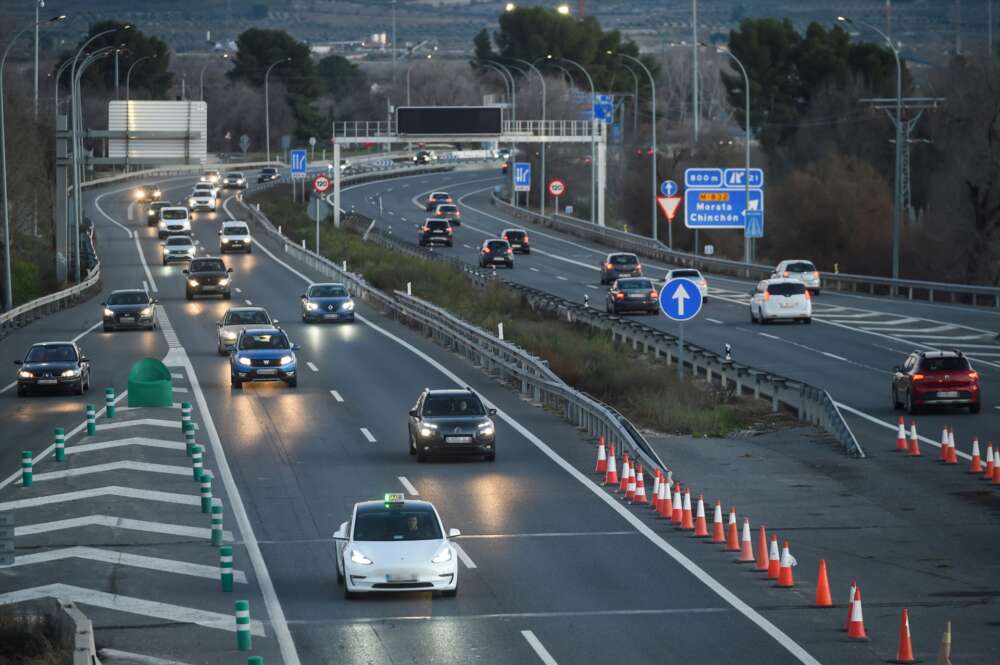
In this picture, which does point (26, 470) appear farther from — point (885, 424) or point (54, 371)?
point (885, 424)

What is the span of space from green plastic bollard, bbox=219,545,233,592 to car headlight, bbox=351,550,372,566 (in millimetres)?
1489

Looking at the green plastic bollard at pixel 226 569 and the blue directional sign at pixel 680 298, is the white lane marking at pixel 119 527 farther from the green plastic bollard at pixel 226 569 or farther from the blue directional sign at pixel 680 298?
the blue directional sign at pixel 680 298

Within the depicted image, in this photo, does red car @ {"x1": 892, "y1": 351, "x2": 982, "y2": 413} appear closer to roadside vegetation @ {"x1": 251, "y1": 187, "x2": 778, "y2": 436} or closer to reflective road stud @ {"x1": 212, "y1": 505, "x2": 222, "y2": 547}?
roadside vegetation @ {"x1": 251, "y1": 187, "x2": 778, "y2": 436}

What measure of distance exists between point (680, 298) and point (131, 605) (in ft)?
53.5

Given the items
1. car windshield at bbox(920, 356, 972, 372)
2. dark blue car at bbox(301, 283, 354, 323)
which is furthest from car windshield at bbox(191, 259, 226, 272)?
car windshield at bbox(920, 356, 972, 372)

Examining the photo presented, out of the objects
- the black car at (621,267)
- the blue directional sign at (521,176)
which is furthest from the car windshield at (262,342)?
the blue directional sign at (521,176)

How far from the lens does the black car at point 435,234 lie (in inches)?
3533

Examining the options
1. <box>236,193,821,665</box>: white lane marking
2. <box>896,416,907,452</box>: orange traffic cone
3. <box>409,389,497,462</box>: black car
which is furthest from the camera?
<box>896,416,907,452</box>: orange traffic cone

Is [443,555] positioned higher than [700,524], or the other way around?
[443,555]

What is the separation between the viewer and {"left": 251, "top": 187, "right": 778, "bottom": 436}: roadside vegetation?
35156mm

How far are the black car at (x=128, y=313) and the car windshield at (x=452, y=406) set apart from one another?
25946 mm

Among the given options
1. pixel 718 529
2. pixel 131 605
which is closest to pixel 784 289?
pixel 718 529

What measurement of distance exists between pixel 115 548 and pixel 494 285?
131 feet

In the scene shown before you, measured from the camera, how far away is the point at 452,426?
2958 cm
